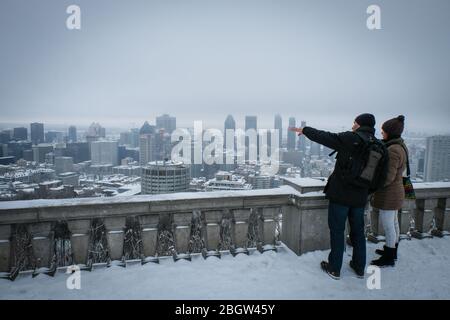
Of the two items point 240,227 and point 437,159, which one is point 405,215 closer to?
point 240,227

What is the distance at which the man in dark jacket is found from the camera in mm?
3301

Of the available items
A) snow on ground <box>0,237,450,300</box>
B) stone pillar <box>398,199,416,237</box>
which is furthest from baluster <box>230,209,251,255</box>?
stone pillar <box>398,199,416,237</box>

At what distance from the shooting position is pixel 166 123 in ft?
390

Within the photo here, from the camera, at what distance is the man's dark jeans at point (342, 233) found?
3.56m

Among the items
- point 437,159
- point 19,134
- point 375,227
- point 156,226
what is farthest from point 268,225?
point 19,134

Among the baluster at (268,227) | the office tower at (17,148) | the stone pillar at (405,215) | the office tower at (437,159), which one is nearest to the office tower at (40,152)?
the office tower at (17,148)

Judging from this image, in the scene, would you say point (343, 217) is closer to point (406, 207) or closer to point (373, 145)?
point (373, 145)

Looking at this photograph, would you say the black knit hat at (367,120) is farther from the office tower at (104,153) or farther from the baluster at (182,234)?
the office tower at (104,153)

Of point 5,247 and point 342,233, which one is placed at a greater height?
point 342,233

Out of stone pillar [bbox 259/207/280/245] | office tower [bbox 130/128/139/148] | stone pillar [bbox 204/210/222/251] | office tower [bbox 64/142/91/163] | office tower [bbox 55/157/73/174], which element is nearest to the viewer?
stone pillar [bbox 204/210/222/251]

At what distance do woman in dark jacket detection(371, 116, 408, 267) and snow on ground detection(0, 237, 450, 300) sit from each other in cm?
29

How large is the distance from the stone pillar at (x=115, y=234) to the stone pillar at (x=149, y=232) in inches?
10.6

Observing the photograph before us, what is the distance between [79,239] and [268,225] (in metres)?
2.73

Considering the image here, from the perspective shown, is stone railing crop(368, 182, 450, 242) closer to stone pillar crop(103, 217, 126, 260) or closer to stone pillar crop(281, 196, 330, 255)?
stone pillar crop(281, 196, 330, 255)
